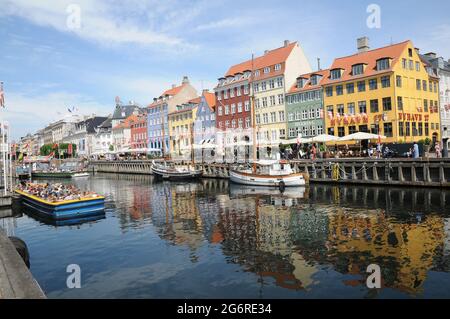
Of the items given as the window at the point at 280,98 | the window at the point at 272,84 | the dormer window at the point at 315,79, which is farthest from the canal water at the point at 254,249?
the window at the point at 272,84


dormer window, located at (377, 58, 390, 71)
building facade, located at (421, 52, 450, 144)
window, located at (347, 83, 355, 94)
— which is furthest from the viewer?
building facade, located at (421, 52, 450, 144)

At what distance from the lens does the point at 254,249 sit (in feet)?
62.1

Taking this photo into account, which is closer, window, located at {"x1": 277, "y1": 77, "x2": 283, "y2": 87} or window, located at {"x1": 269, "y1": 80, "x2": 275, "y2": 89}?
window, located at {"x1": 277, "y1": 77, "x2": 283, "y2": 87}

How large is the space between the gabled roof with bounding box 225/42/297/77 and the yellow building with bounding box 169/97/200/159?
14.7 metres

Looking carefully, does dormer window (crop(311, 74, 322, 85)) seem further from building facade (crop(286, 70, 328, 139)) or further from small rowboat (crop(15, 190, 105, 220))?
small rowboat (crop(15, 190, 105, 220))

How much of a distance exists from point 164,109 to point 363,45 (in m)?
56.3

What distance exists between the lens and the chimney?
219 ft

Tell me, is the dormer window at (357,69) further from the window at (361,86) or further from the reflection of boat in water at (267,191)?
the reflection of boat in water at (267,191)

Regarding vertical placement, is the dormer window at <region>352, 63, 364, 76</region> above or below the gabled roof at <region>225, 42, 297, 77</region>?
below

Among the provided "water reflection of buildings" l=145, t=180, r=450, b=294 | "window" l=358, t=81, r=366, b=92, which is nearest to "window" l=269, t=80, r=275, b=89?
"window" l=358, t=81, r=366, b=92

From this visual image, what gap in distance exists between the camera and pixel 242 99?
3250 inches

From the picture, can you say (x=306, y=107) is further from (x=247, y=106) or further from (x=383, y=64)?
(x=383, y=64)

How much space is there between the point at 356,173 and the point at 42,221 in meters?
30.8
